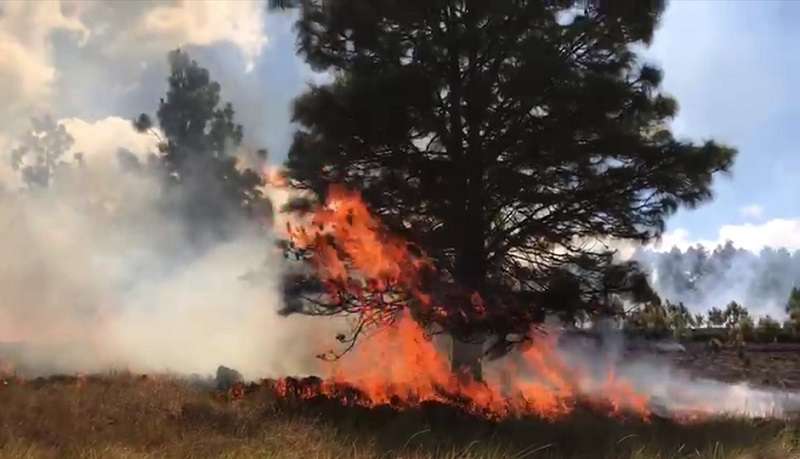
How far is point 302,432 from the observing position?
8.78 metres

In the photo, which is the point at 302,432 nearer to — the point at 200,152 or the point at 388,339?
the point at 388,339

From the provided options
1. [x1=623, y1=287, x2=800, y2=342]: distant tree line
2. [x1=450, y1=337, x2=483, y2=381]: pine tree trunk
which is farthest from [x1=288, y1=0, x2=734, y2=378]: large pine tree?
[x1=623, y1=287, x2=800, y2=342]: distant tree line

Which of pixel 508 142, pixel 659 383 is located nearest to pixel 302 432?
pixel 508 142

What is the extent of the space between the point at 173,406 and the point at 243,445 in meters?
2.35

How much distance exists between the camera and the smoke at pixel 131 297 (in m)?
17.7

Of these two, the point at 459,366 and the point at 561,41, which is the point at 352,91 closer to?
the point at 561,41

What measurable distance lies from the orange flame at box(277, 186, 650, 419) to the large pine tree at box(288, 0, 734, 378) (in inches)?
15.9

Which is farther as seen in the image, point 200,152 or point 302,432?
point 200,152

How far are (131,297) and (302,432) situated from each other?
12213 millimetres

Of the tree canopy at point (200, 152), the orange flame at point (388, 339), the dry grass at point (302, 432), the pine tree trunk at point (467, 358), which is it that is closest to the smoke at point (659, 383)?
the orange flame at point (388, 339)

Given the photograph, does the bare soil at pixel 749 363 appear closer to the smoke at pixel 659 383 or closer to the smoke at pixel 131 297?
the smoke at pixel 659 383

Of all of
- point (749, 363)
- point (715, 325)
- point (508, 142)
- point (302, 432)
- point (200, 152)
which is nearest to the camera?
point (302, 432)

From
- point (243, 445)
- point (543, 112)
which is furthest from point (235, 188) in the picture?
point (243, 445)

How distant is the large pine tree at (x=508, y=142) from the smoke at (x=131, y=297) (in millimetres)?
5083
